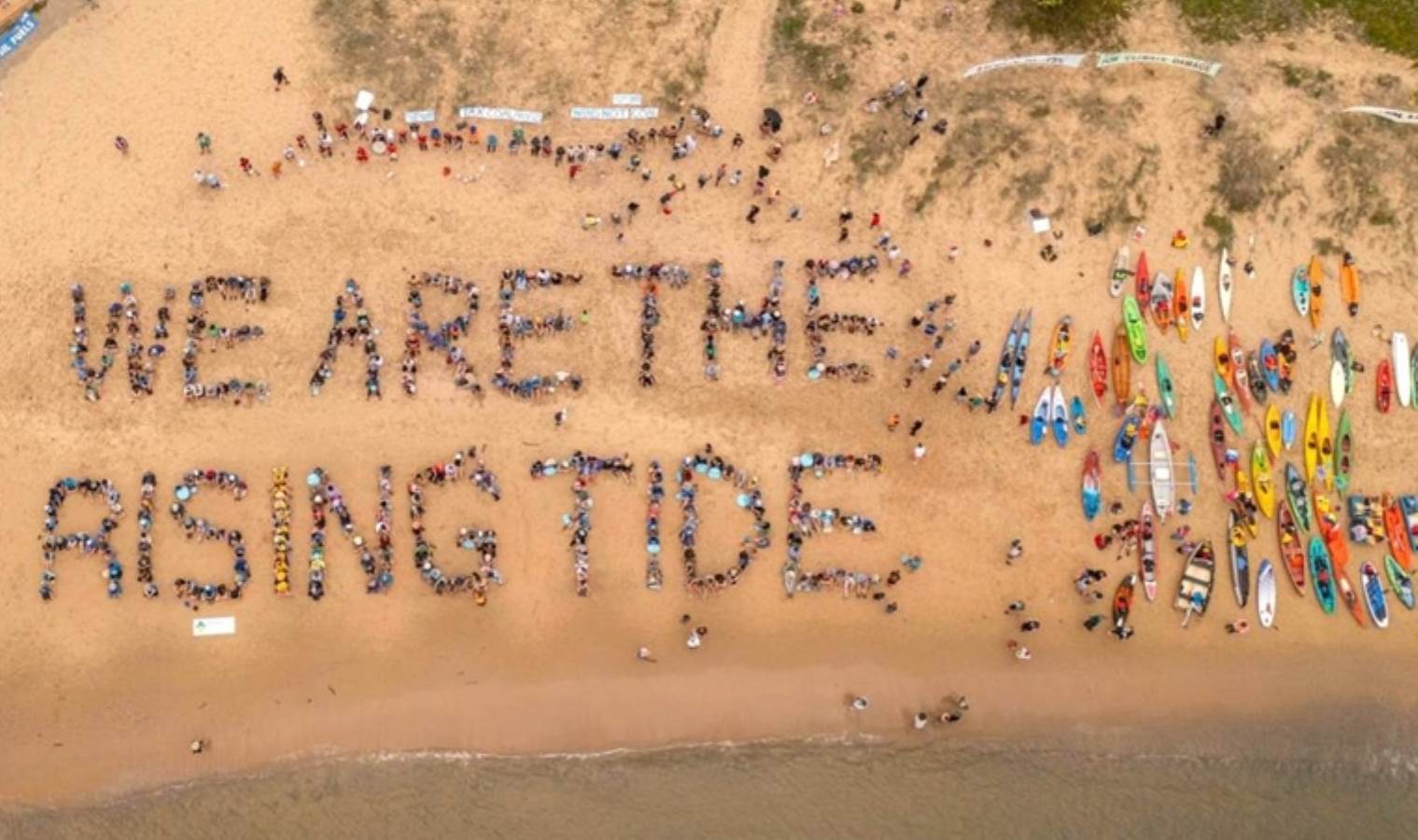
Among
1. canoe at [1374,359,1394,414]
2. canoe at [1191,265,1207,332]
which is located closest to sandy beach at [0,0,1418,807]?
canoe at [1374,359,1394,414]

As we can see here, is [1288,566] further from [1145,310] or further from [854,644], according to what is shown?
[854,644]

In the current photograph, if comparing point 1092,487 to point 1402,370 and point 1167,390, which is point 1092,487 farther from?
point 1402,370

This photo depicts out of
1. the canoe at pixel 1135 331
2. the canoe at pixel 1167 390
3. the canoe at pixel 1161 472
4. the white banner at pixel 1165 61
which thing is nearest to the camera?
the canoe at pixel 1161 472

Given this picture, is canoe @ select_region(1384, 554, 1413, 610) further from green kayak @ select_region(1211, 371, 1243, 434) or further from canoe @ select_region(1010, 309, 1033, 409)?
canoe @ select_region(1010, 309, 1033, 409)

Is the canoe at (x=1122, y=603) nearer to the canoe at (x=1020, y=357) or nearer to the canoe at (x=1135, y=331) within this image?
the canoe at (x=1020, y=357)

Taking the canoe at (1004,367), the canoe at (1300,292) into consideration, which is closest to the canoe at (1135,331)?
the canoe at (1004,367)

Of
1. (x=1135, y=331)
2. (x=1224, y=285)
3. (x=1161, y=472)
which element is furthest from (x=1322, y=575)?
(x=1224, y=285)
